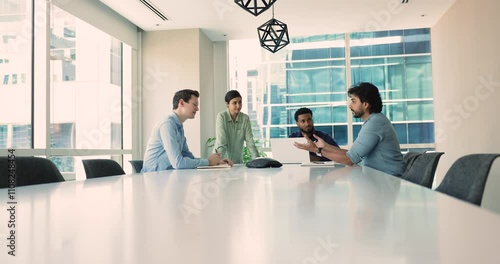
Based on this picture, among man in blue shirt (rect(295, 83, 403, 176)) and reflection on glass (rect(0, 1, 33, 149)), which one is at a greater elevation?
reflection on glass (rect(0, 1, 33, 149))

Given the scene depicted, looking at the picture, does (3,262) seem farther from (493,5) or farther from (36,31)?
(493,5)

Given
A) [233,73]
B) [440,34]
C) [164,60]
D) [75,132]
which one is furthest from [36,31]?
[440,34]

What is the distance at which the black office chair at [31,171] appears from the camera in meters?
1.80

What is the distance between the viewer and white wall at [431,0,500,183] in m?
5.07

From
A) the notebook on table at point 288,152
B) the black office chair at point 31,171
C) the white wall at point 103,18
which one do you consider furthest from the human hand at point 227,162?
the white wall at point 103,18

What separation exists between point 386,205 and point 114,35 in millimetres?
6360

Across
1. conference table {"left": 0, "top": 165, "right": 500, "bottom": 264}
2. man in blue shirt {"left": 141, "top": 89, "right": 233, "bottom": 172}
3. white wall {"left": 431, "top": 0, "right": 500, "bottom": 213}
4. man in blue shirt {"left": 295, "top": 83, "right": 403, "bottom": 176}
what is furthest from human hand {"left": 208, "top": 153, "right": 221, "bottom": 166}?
white wall {"left": 431, "top": 0, "right": 500, "bottom": 213}

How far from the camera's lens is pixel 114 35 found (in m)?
6.31

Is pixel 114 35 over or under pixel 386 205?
over

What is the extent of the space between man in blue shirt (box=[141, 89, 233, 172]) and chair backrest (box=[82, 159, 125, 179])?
0.40 m

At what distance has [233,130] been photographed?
4430 millimetres

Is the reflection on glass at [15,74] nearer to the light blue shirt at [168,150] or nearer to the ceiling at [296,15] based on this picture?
the ceiling at [296,15]

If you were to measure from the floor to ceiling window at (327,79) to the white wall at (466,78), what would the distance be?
1171 mm

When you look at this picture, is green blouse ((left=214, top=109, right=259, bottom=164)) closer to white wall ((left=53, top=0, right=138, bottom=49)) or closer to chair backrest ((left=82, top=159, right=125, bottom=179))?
chair backrest ((left=82, top=159, right=125, bottom=179))
